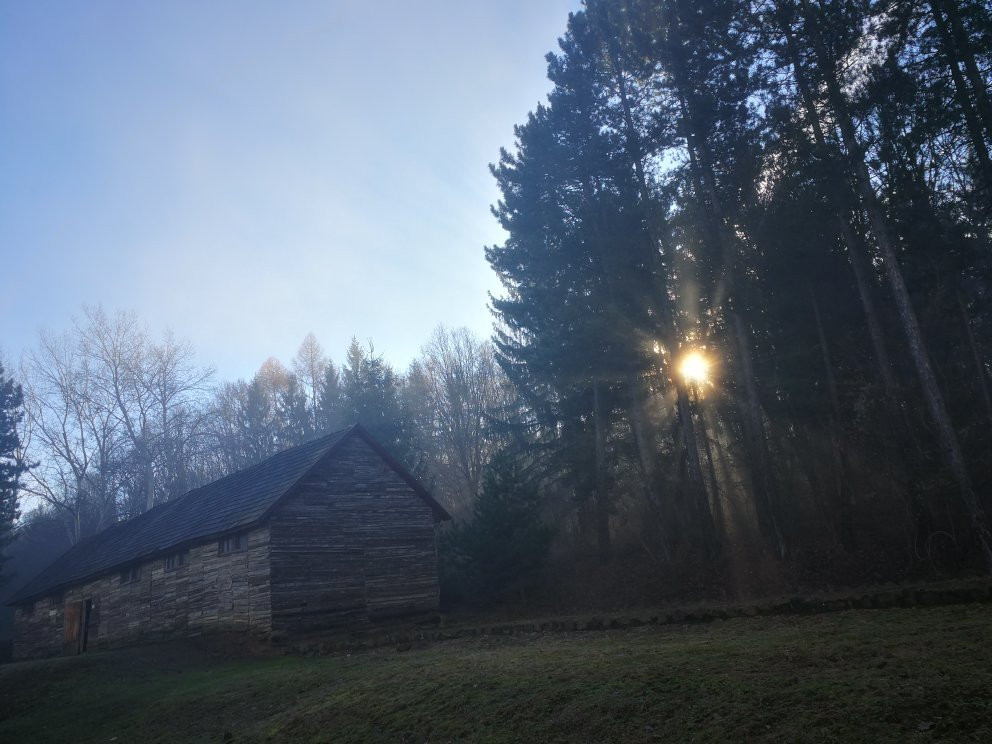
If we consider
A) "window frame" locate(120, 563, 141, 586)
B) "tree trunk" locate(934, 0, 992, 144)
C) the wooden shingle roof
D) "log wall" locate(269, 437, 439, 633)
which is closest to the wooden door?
the wooden shingle roof

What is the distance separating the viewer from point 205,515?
27.3 meters

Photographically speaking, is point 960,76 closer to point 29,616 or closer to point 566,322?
point 566,322

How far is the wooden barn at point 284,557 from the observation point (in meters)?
22.7

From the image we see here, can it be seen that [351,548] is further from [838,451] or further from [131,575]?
[838,451]

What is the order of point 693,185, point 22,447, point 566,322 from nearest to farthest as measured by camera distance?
point 693,185, point 566,322, point 22,447

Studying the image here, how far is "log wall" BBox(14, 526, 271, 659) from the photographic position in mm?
22703

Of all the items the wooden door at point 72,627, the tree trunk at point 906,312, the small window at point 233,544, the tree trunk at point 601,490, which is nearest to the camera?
the tree trunk at point 906,312

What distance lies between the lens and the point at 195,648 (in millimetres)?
22781

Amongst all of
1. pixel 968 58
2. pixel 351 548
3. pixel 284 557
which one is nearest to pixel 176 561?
pixel 284 557

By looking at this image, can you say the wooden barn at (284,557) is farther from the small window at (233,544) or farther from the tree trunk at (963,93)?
the tree trunk at (963,93)

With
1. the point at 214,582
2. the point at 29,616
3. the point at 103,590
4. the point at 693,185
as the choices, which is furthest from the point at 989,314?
the point at 29,616

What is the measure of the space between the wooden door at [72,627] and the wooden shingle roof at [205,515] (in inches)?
46.1

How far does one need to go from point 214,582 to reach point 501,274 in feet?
59.6

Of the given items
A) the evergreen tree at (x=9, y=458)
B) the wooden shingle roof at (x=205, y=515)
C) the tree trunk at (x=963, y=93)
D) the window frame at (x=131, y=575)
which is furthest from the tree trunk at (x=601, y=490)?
the evergreen tree at (x=9, y=458)
